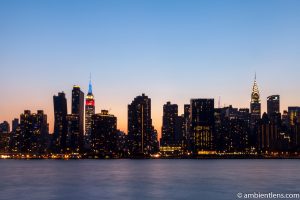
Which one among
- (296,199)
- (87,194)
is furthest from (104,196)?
(296,199)

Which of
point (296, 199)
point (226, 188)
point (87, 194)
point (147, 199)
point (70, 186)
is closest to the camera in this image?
point (296, 199)

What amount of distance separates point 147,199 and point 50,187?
29.6 m

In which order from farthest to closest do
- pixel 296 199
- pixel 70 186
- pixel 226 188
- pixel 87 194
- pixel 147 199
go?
1. pixel 70 186
2. pixel 226 188
3. pixel 87 194
4. pixel 147 199
5. pixel 296 199

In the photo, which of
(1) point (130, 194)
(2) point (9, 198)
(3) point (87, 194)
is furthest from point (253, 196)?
(2) point (9, 198)

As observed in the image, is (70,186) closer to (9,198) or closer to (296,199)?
(9,198)

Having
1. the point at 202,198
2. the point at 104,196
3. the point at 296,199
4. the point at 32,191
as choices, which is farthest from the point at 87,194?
the point at 296,199

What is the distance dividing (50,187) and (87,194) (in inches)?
696

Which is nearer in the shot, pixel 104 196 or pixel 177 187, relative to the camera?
pixel 104 196

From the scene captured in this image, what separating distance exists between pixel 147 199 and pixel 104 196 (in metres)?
8.86

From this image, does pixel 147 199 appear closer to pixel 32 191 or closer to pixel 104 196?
pixel 104 196

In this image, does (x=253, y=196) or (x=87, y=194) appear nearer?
(x=253, y=196)

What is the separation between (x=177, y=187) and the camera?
10100cm

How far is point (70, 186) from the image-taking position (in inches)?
4092

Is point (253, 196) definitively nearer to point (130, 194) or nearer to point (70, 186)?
point (130, 194)
